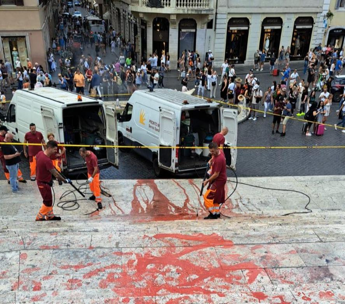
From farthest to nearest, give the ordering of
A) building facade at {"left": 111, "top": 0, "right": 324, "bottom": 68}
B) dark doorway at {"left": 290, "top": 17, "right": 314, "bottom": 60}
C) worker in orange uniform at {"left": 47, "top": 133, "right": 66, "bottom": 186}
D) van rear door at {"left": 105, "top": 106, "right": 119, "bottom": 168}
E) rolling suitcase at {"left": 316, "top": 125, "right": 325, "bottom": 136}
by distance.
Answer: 1. dark doorway at {"left": 290, "top": 17, "right": 314, "bottom": 60}
2. building facade at {"left": 111, "top": 0, "right": 324, "bottom": 68}
3. rolling suitcase at {"left": 316, "top": 125, "right": 325, "bottom": 136}
4. van rear door at {"left": 105, "top": 106, "right": 119, "bottom": 168}
5. worker in orange uniform at {"left": 47, "top": 133, "right": 66, "bottom": 186}

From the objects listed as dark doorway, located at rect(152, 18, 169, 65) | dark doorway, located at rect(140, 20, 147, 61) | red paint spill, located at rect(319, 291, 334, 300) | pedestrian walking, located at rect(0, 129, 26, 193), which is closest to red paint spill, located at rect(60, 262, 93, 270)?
red paint spill, located at rect(319, 291, 334, 300)

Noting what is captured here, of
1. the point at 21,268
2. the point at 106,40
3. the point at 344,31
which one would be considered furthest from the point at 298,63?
the point at 21,268

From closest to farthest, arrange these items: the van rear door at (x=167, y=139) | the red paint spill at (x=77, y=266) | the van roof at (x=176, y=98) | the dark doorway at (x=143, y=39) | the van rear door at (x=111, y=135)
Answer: the red paint spill at (x=77, y=266) < the van rear door at (x=167, y=139) < the van roof at (x=176, y=98) < the van rear door at (x=111, y=135) < the dark doorway at (x=143, y=39)

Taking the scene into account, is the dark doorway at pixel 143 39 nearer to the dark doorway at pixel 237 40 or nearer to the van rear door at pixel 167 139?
the dark doorway at pixel 237 40

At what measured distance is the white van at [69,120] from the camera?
9562 millimetres

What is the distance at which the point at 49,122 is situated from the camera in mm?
9586

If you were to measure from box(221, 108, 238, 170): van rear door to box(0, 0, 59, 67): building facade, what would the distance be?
57.5ft

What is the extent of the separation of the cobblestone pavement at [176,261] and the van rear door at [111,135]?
9.56 ft

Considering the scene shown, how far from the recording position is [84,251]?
535 centimetres

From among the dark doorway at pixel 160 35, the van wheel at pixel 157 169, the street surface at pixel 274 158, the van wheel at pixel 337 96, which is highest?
the dark doorway at pixel 160 35

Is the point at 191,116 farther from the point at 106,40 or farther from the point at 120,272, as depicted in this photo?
the point at 106,40

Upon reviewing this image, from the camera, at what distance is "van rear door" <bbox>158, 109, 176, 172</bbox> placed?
9.74m

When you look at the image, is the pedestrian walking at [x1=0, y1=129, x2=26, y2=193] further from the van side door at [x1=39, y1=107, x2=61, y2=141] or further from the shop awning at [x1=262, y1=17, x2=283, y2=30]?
the shop awning at [x1=262, y1=17, x2=283, y2=30]

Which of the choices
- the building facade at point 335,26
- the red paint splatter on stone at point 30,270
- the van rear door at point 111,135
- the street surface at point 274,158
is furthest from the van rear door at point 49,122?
the building facade at point 335,26
